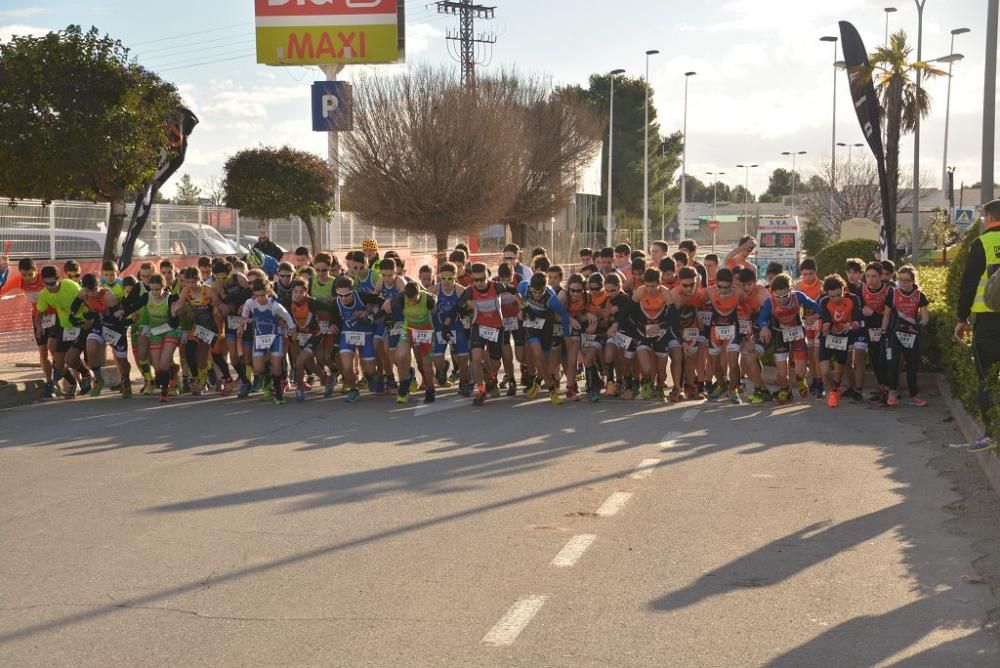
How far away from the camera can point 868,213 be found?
221ft

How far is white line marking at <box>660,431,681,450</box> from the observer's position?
1135 cm

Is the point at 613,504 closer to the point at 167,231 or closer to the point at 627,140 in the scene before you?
the point at 167,231

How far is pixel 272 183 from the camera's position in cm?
3531

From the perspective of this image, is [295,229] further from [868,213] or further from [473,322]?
[868,213]

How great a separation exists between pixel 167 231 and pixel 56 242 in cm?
556

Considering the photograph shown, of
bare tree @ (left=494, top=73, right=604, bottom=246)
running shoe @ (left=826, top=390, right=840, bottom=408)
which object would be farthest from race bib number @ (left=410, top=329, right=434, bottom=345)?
bare tree @ (left=494, top=73, right=604, bottom=246)

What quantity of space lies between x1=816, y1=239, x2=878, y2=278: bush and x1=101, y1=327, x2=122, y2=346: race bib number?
17.7 meters

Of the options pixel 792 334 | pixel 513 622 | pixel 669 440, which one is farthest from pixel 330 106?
pixel 513 622

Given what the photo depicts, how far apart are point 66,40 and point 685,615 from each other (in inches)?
692

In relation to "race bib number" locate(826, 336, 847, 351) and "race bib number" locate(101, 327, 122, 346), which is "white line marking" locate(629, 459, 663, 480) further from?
"race bib number" locate(101, 327, 122, 346)

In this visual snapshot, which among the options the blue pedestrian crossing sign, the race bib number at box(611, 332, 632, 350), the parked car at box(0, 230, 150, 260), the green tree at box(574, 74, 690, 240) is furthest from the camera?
the green tree at box(574, 74, 690, 240)

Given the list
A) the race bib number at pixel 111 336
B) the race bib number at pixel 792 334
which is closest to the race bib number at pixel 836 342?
the race bib number at pixel 792 334

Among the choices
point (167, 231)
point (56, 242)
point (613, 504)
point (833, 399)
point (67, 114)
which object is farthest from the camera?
point (167, 231)

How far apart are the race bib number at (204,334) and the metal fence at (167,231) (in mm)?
10029
